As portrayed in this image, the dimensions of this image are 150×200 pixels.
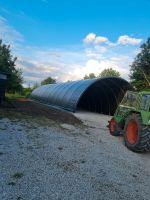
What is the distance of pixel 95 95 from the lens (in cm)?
2706

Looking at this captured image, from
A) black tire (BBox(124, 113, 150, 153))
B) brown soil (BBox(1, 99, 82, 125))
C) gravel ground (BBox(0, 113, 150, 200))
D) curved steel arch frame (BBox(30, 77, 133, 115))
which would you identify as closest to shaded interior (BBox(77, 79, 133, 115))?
curved steel arch frame (BBox(30, 77, 133, 115))

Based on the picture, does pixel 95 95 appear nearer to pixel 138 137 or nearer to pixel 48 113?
pixel 48 113

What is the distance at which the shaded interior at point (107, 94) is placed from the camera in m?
21.1

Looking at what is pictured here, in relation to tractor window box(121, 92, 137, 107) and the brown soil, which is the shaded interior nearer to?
the brown soil

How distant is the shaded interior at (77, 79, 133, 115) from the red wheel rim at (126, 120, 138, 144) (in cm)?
1246

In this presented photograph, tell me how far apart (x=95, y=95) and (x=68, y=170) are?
2226 centimetres

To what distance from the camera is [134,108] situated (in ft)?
27.6

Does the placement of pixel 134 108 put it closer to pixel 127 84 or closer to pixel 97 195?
pixel 97 195

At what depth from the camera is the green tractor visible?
6.97 m

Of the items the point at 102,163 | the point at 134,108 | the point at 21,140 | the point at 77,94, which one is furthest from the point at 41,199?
the point at 77,94

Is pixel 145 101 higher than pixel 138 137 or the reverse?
higher

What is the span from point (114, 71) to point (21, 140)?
71526mm

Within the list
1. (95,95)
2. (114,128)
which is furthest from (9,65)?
(114,128)

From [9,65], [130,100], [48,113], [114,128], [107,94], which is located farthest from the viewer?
[9,65]
